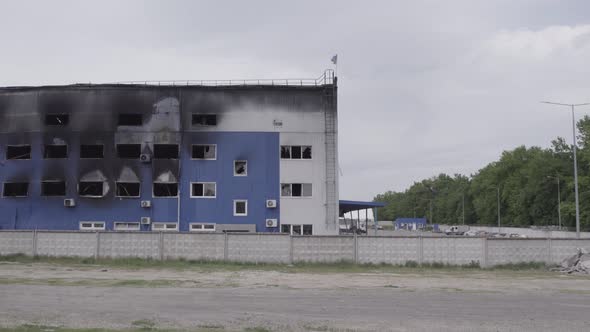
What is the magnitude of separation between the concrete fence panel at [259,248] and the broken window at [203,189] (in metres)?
12.3

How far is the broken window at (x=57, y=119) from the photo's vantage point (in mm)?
43375

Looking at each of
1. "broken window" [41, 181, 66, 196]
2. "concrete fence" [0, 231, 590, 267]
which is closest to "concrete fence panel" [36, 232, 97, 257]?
"concrete fence" [0, 231, 590, 267]

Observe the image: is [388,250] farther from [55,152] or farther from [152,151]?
[55,152]

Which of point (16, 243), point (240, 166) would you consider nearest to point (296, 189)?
point (240, 166)

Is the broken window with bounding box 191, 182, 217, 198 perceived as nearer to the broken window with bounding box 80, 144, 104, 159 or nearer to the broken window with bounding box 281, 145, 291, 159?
the broken window with bounding box 281, 145, 291, 159

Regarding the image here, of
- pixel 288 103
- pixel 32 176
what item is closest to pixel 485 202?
pixel 288 103

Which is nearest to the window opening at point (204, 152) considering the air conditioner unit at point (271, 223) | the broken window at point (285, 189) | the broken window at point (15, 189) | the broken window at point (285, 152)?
the broken window at point (285, 152)

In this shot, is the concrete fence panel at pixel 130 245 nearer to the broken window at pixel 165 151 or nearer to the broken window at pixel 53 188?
the broken window at pixel 165 151

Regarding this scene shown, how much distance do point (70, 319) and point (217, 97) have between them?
3110 cm

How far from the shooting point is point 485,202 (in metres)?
135

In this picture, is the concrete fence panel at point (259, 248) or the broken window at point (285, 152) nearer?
the concrete fence panel at point (259, 248)

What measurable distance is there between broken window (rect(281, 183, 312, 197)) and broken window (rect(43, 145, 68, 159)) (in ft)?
52.0

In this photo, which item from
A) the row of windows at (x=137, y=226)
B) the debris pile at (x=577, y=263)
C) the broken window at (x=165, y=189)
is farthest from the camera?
the broken window at (x=165, y=189)

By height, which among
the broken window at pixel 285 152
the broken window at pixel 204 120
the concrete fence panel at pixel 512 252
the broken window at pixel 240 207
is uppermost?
the broken window at pixel 204 120
